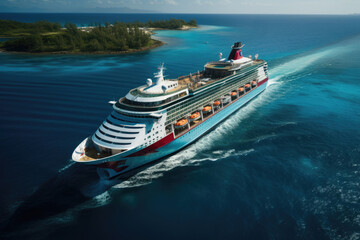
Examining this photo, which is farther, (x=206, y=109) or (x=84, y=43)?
(x=84, y=43)

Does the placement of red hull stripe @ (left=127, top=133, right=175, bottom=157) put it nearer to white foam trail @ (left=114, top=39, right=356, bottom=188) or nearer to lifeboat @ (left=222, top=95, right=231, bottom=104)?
white foam trail @ (left=114, top=39, right=356, bottom=188)

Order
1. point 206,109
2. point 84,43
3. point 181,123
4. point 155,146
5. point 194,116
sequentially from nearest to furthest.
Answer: point 155,146, point 181,123, point 194,116, point 206,109, point 84,43

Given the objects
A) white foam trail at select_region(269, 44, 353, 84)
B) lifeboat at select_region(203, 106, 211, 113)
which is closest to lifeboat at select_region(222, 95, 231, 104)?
lifeboat at select_region(203, 106, 211, 113)

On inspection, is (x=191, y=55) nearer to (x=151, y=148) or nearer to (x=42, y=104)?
(x=42, y=104)

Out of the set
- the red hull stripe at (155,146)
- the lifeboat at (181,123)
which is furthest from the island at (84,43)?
the red hull stripe at (155,146)

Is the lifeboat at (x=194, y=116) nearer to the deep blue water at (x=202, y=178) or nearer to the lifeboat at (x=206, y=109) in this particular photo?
the lifeboat at (x=206, y=109)

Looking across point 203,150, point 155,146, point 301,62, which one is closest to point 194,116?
point 203,150

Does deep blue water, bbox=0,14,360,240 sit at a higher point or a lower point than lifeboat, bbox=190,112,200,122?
lower

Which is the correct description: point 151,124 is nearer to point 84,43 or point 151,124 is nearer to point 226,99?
point 226,99

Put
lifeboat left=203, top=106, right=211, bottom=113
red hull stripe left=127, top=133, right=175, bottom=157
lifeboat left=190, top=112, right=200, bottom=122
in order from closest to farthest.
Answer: red hull stripe left=127, top=133, right=175, bottom=157 → lifeboat left=190, top=112, right=200, bottom=122 → lifeboat left=203, top=106, right=211, bottom=113

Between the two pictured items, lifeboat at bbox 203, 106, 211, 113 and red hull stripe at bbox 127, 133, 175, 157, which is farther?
lifeboat at bbox 203, 106, 211, 113
